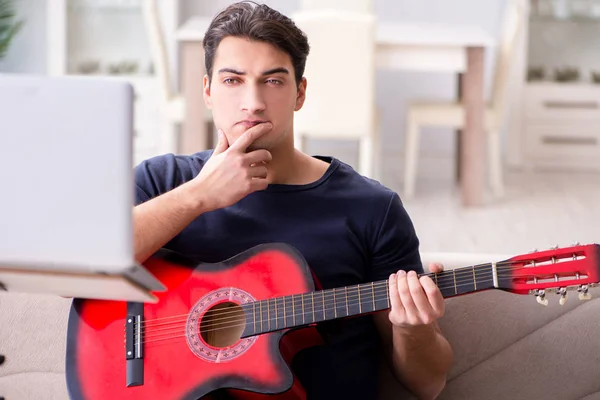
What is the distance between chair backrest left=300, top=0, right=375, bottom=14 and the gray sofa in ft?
12.2

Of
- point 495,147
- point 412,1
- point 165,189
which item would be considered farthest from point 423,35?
point 165,189

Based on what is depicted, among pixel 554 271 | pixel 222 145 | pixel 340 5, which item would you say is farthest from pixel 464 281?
pixel 340 5

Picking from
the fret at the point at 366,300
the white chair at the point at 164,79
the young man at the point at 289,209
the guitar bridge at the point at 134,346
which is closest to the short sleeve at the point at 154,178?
the young man at the point at 289,209

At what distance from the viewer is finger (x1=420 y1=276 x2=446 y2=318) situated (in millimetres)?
1266

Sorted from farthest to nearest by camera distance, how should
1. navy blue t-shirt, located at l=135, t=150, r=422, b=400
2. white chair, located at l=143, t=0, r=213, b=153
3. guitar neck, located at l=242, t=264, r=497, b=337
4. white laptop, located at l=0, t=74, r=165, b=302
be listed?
white chair, located at l=143, t=0, r=213, b=153, navy blue t-shirt, located at l=135, t=150, r=422, b=400, guitar neck, located at l=242, t=264, r=497, b=337, white laptop, located at l=0, t=74, r=165, b=302

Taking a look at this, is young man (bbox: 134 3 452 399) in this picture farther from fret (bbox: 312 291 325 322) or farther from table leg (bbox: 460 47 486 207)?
table leg (bbox: 460 47 486 207)

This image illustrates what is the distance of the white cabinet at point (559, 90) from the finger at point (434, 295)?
449 centimetres

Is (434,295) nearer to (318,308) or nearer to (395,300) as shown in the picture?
(395,300)

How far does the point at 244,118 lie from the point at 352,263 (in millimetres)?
299

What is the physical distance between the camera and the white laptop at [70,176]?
0.93 meters

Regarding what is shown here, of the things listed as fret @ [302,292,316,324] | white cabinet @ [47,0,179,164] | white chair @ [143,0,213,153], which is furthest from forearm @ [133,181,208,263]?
white cabinet @ [47,0,179,164]

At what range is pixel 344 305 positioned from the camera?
1.34 m

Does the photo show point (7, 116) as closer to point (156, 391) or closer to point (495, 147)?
point (156, 391)

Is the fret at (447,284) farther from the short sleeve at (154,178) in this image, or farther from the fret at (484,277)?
the short sleeve at (154,178)
